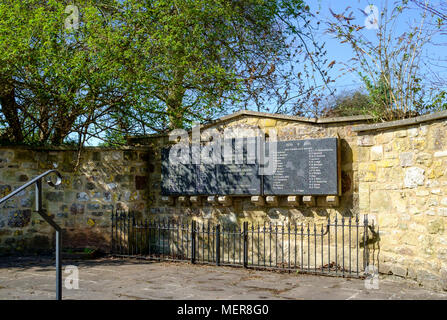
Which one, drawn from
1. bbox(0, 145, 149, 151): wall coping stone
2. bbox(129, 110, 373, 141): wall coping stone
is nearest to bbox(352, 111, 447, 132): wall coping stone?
bbox(129, 110, 373, 141): wall coping stone

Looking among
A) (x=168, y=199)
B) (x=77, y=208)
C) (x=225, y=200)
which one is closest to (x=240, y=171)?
(x=225, y=200)

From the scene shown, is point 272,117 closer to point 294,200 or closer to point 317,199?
point 294,200

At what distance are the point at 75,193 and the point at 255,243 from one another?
3.91 meters

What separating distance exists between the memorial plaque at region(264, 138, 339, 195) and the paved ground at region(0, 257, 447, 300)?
55.8 inches

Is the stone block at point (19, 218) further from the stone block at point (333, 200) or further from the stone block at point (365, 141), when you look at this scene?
the stone block at point (365, 141)

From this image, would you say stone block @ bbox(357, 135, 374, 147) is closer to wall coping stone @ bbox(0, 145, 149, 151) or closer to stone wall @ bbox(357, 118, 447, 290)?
stone wall @ bbox(357, 118, 447, 290)

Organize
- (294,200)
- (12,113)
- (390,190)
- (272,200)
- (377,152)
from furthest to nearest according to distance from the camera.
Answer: (12,113) < (272,200) < (294,200) < (377,152) < (390,190)

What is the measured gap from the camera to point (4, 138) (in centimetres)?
952

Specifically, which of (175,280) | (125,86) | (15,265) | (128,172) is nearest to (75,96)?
(125,86)

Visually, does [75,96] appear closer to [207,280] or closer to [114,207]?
[114,207]

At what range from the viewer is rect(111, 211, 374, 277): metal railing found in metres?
6.92

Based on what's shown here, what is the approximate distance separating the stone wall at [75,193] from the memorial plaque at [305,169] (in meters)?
3.01

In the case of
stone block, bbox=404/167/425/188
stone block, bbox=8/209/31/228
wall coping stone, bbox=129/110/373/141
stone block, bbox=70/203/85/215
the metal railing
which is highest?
wall coping stone, bbox=129/110/373/141

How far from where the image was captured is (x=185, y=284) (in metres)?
6.13
